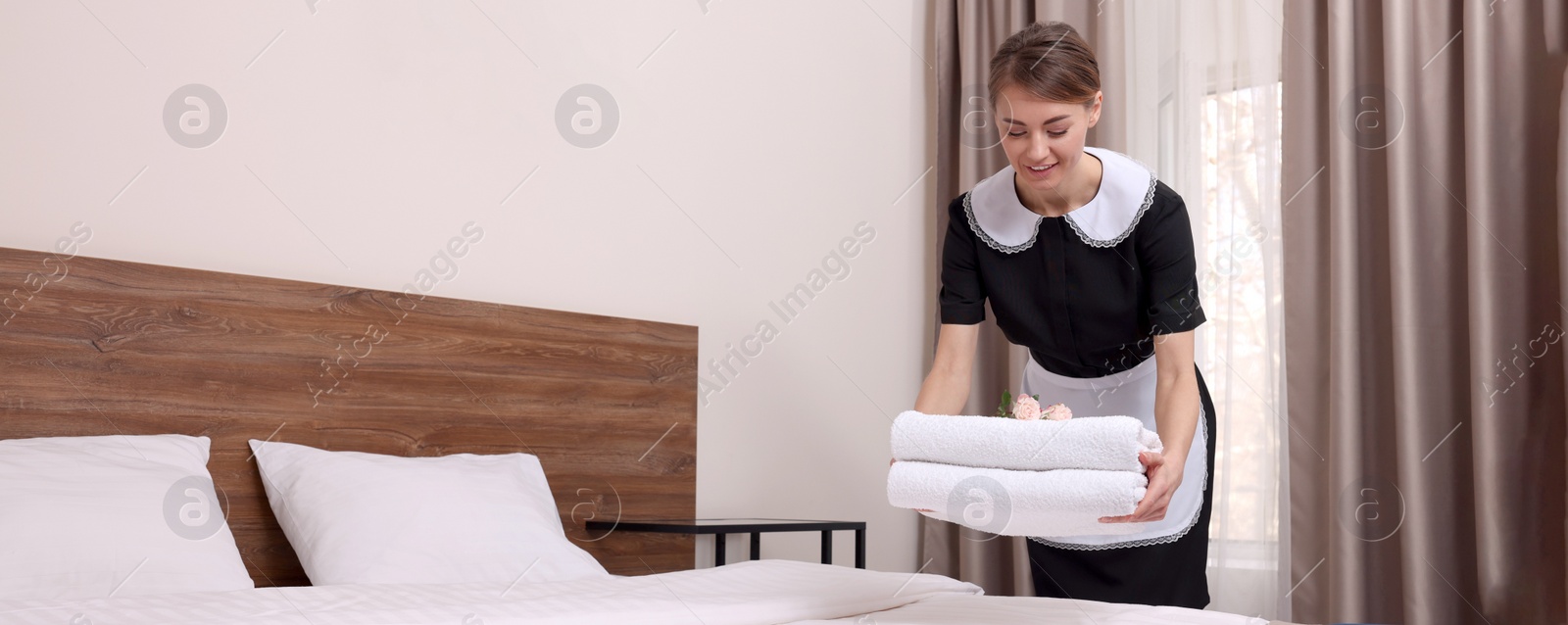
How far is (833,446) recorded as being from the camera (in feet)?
11.4

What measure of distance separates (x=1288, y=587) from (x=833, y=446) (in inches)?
50.2

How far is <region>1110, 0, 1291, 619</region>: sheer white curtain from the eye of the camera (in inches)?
125

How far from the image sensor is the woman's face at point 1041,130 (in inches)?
66.7

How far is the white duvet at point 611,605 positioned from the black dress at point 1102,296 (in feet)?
0.80

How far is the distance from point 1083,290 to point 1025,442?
0.56m

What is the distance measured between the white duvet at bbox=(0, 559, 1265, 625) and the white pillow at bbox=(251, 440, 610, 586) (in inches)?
10.7

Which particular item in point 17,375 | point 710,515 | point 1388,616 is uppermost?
point 17,375

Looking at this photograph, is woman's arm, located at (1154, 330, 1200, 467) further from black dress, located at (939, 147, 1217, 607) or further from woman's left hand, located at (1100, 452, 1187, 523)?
woman's left hand, located at (1100, 452, 1187, 523)

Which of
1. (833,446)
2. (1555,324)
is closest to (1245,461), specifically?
(1555,324)

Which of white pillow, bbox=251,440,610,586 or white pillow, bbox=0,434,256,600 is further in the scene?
white pillow, bbox=251,440,610,586

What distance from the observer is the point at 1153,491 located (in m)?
1.42

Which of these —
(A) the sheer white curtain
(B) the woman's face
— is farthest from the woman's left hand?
(A) the sheer white curtain

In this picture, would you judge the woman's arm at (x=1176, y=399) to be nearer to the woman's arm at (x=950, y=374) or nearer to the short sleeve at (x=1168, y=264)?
the short sleeve at (x=1168, y=264)

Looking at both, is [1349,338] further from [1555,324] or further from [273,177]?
[273,177]
